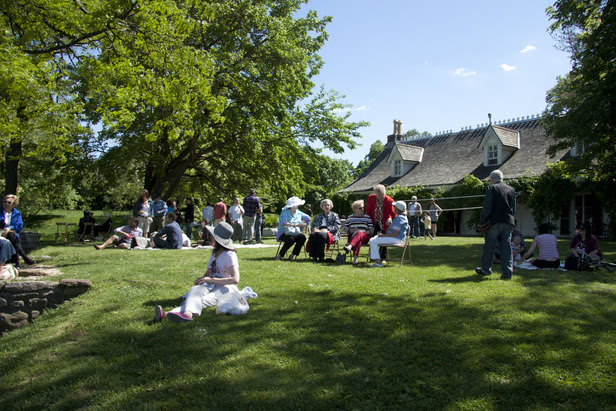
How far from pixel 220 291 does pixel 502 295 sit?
149 inches

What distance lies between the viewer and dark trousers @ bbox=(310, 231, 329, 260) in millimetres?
10062

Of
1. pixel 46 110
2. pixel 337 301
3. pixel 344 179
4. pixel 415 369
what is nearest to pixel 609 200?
pixel 337 301

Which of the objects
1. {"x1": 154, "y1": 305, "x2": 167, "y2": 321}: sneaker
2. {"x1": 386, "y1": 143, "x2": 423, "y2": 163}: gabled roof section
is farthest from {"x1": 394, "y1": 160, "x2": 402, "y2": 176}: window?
{"x1": 154, "y1": 305, "x2": 167, "y2": 321}: sneaker

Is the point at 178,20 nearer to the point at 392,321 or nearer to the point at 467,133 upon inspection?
the point at 392,321

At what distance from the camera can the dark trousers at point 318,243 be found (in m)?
10.1

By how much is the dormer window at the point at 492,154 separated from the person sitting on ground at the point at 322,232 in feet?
63.5

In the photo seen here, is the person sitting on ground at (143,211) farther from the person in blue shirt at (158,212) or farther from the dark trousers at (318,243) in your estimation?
the dark trousers at (318,243)

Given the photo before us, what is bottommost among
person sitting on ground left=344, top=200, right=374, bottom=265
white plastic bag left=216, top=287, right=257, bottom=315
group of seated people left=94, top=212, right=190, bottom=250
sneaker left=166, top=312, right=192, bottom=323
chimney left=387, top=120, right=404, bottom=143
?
sneaker left=166, top=312, right=192, bottom=323

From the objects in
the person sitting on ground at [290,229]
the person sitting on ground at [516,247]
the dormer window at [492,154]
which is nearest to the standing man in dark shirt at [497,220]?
the person sitting on ground at [516,247]

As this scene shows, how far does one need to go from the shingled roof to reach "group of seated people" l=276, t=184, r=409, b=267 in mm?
16812

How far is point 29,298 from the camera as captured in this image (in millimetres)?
6754

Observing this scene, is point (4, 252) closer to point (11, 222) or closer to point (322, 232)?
point (11, 222)

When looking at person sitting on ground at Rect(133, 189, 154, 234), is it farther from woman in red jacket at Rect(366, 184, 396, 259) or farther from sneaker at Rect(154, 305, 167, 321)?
sneaker at Rect(154, 305, 167, 321)

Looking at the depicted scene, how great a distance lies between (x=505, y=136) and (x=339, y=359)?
26.2m
